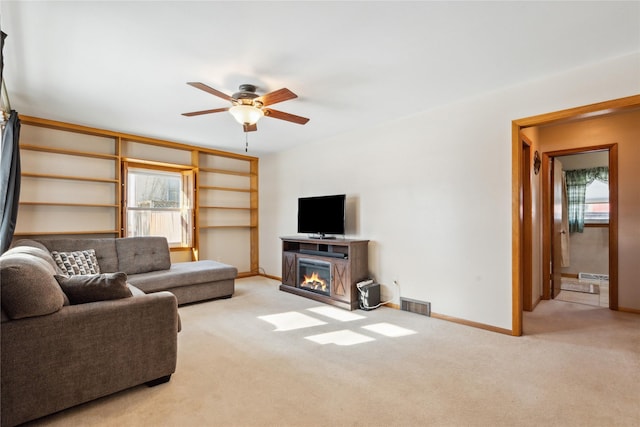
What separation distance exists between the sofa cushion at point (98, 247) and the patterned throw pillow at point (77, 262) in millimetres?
149

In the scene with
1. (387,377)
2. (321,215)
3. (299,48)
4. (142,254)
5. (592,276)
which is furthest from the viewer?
(592,276)

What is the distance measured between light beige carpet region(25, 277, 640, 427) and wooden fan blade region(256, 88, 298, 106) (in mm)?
2217

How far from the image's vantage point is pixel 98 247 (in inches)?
155

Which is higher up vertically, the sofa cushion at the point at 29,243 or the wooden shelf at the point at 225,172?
the wooden shelf at the point at 225,172

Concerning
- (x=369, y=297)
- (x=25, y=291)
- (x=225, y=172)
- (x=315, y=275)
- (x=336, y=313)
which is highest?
(x=225, y=172)

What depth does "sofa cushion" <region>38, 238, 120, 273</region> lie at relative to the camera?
367 cm

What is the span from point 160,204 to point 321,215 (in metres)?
2.80

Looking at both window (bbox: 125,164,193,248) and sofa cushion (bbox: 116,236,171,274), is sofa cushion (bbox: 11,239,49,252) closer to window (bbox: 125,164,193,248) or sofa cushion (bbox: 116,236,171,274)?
sofa cushion (bbox: 116,236,171,274)

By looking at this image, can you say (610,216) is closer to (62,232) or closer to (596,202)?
(596,202)

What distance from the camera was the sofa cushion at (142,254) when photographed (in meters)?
4.06

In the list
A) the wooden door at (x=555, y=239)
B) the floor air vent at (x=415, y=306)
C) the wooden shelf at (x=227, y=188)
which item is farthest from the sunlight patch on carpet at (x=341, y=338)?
the wooden shelf at (x=227, y=188)

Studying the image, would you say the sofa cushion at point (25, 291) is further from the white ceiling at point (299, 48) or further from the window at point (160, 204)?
the window at point (160, 204)

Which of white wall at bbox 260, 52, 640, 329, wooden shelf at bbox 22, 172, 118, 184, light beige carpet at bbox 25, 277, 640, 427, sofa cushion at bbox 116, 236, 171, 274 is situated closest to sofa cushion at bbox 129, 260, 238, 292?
sofa cushion at bbox 116, 236, 171, 274

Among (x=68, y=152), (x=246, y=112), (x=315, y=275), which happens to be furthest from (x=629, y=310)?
(x=68, y=152)
